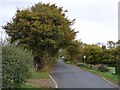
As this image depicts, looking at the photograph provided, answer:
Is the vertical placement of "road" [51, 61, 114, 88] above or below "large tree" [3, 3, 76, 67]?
below

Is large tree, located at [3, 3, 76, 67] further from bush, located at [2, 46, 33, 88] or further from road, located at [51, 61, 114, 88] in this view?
bush, located at [2, 46, 33, 88]

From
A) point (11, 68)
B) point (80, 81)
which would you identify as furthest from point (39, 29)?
point (11, 68)

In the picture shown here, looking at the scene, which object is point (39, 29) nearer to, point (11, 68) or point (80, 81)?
→ point (80, 81)

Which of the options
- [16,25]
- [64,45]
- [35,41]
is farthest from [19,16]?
[64,45]

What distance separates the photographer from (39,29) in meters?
30.9

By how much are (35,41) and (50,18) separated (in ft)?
8.74

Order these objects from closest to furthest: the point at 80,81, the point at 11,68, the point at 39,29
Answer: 1. the point at 11,68
2. the point at 80,81
3. the point at 39,29

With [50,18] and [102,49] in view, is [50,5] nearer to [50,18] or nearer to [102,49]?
[50,18]

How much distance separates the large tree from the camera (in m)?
31.2

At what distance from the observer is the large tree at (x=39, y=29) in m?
31.2

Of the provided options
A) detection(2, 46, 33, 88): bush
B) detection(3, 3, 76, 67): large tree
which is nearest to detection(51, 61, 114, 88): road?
detection(3, 3, 76, 67): large tree

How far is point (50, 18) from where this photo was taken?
32.3m

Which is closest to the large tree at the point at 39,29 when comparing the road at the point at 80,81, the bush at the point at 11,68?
the road at the point at 80,81

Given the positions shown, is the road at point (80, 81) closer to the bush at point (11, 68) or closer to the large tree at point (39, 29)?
the large tree at point (39, 29)
